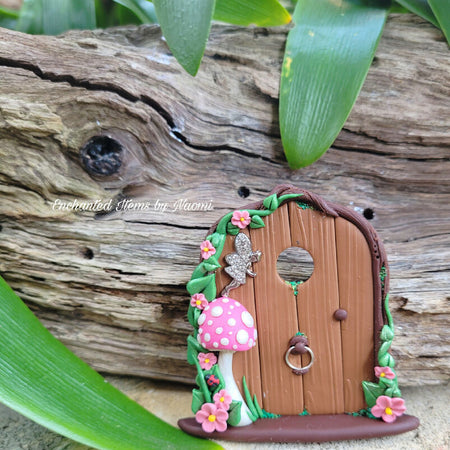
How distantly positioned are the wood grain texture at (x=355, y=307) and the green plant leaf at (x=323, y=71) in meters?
0.19

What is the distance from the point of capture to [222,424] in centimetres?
68

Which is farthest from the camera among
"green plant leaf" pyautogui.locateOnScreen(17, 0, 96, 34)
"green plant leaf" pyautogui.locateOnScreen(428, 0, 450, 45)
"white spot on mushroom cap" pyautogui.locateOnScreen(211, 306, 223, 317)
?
"green plant leaf" pyautogui.locateOnScreen(17, 0, 96, 34)

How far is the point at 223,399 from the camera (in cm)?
69

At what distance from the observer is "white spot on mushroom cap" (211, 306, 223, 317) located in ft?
2.23

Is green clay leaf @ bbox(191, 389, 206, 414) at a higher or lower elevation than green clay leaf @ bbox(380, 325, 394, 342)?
lower

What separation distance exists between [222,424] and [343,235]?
14.7 inches

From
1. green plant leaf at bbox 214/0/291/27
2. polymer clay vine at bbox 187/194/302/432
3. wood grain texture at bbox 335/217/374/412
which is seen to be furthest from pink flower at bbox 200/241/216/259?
green plant leaf at bbox 214/0/291/27

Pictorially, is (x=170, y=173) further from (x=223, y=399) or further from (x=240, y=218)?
(x=223, y=399)

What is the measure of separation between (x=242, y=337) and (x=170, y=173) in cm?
38

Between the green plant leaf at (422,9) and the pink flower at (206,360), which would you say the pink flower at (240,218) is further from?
the green plant leaf at (422,9)

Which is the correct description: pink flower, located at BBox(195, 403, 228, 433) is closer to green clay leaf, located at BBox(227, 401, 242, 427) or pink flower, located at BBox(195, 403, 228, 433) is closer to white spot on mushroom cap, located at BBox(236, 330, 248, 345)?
green clay leaf, located at BBox(227, 401, 242, 427)

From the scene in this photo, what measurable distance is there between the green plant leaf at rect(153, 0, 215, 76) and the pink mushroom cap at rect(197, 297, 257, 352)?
42 cm

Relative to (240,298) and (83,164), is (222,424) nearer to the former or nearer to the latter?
(240,298)

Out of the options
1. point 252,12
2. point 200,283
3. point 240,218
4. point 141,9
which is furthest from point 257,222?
point 141,9
